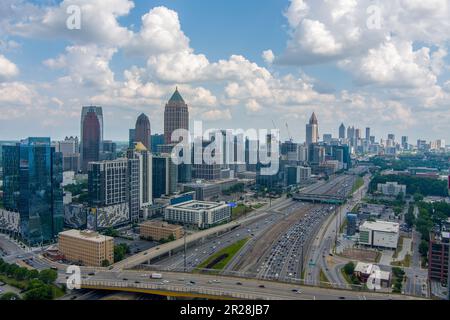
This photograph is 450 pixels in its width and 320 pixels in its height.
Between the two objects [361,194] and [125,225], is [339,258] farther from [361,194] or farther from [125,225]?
[361,194]

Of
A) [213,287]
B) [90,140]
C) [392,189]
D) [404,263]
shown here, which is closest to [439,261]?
[404,263]

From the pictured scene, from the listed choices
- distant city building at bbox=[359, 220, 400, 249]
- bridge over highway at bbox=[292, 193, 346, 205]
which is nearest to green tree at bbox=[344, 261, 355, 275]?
distant city building at bbox=[359, 220, 400, 249]

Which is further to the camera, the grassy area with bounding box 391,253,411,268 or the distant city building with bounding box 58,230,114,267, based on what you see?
the grassy area with bounding box 391,253,411,268

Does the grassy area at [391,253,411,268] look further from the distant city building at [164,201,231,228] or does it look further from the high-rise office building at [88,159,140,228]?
the high-rise office building at [88,159,140,228]

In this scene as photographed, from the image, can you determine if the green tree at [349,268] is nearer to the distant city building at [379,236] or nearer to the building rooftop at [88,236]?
the distant city building at [379,236]

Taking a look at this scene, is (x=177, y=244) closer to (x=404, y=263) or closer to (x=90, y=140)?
(x=404, y=263)

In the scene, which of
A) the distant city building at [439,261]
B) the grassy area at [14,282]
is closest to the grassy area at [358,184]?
the distant city building at [439,261]

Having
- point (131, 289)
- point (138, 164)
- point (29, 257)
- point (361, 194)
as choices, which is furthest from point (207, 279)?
point (361, 194)
